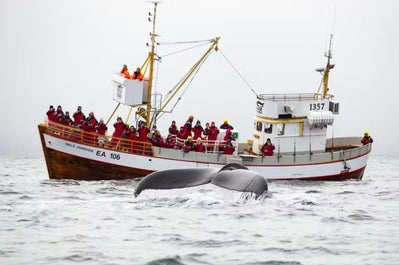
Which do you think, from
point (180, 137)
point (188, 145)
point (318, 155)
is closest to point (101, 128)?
point (180, 137)

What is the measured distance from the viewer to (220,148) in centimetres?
3838

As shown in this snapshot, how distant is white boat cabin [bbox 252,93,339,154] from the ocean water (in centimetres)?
724

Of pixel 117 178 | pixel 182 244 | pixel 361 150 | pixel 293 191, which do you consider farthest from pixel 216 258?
pixel 361 150

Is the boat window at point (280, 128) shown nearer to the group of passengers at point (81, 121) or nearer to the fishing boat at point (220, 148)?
the fishing boat at point (220, 148)

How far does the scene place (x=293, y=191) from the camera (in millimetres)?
33156

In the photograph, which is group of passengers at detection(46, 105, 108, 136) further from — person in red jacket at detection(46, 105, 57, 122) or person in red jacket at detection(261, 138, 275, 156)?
person in red jacket at detection(261, 138, 275, 156)

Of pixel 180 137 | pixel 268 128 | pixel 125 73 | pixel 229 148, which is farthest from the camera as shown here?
pixel 268 128

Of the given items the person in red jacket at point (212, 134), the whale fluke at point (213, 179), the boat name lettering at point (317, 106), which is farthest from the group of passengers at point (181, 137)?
the whale fluke at point (213, 179)

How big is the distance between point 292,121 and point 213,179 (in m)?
17.9

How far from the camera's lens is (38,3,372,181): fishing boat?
37.1m

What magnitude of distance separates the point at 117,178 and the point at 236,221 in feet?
46.9

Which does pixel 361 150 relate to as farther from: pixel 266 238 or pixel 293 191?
pixel 266 238

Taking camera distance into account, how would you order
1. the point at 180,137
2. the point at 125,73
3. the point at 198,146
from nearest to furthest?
the point at 198,146 < the point at 180,137 < the point at 125,73

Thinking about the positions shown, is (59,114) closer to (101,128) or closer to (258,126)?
(101,128)
